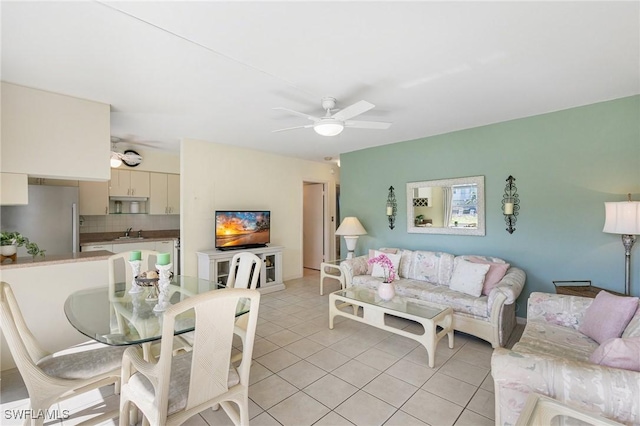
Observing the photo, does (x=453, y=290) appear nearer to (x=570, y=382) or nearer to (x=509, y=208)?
(x=509, y=208)

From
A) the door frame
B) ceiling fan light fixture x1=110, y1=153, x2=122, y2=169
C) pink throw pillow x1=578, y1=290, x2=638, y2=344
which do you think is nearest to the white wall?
the door frame

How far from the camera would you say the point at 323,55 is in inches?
79.7

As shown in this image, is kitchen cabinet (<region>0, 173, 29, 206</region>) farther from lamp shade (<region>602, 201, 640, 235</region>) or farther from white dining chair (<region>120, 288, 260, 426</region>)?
lamp shade (<region>602, 201, 640, 235</region>)

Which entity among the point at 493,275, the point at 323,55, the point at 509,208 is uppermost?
the point at 323,55

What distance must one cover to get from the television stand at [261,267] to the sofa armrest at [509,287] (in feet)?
10.8

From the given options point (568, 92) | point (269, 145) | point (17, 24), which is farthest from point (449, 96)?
point (17, 24)

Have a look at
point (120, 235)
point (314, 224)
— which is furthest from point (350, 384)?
point (120, 235)

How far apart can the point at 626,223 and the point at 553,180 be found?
909mm

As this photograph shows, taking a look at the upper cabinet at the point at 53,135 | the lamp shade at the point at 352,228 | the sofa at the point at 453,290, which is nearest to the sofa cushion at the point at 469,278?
the sofa at the point at 453,290

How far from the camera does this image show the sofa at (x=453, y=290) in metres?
2.79

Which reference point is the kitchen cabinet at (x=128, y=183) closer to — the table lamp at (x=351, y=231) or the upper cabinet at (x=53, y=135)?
the upper cabinet at (x=53, y=135)

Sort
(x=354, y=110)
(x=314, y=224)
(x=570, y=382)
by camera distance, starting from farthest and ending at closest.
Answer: (x=314, y=224)
(x=354, y=110)
(x=570, y=382)

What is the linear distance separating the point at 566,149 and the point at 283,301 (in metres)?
4.12

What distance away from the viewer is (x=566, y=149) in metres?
3.16
